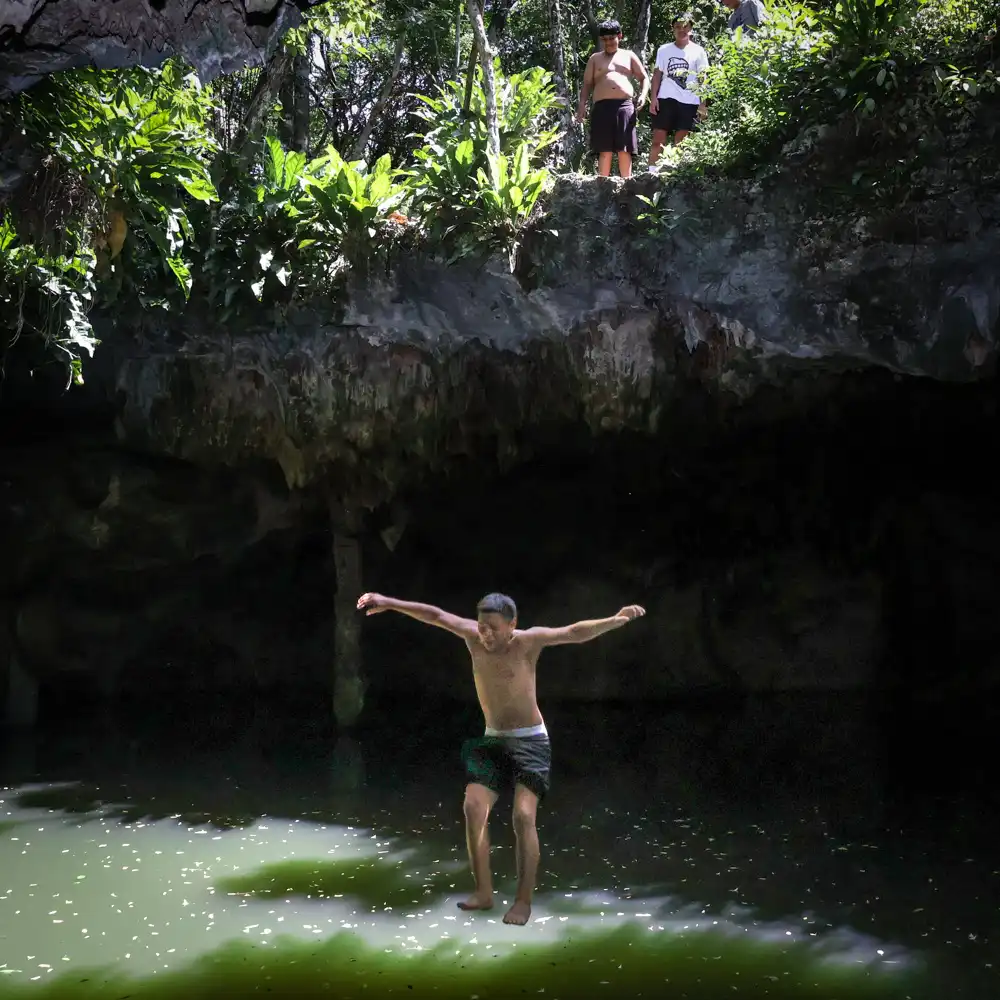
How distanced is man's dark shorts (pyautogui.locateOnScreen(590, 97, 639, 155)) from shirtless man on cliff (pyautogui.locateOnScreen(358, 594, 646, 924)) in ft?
20.0

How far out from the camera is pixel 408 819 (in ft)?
28.5

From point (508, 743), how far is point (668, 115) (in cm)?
716

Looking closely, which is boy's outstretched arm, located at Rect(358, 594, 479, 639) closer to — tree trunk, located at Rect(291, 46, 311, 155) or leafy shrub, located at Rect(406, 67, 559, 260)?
leafy shrub, located at Rect(406, 67, 559, 260)

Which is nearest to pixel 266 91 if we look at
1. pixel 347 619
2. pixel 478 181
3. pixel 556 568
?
pixel 478 181

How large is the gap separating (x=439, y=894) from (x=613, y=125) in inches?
268

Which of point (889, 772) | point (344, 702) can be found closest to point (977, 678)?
point (889, 772)

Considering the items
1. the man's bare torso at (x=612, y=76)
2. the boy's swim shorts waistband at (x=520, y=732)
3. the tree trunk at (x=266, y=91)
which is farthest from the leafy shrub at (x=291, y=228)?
the boy's swim shorts waistband at (x=520, y=732)

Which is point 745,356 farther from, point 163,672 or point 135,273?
point 163,672

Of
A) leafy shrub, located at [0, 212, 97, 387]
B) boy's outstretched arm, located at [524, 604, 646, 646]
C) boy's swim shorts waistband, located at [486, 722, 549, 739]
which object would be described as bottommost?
boy's swim shorts waistband, located at [486, 722, 549, 739]

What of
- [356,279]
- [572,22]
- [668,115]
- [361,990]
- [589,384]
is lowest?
[361,990]

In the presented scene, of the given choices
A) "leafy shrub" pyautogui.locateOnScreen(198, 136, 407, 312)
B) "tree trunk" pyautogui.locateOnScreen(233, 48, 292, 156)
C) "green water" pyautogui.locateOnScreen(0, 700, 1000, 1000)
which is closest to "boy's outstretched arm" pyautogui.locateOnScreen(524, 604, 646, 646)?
"green water" pyautogui.locateOnScreen(0, 700, 1000, 1000)

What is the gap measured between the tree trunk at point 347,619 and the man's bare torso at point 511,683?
565 centimetres

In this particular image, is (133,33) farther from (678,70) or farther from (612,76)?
(678,70)

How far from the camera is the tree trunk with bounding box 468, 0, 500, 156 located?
975 cm
